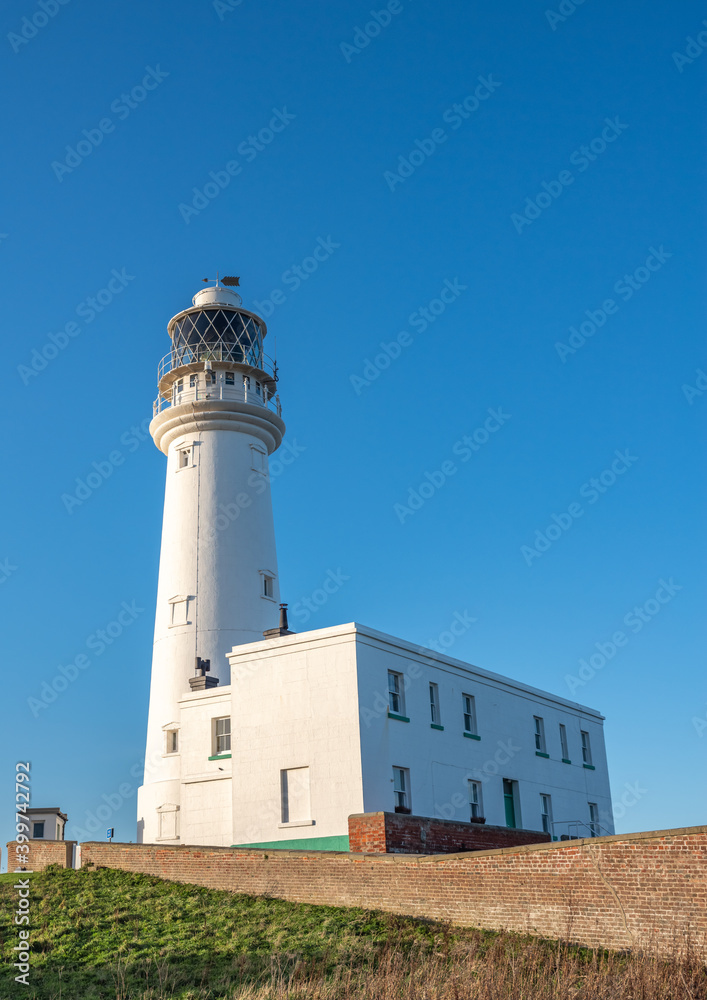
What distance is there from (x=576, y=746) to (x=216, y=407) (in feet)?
57.3

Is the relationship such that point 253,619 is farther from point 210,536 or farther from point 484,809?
point 484,809

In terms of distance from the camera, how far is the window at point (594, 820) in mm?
33531

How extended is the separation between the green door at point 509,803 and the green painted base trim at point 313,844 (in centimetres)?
733

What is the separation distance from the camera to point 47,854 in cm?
2520

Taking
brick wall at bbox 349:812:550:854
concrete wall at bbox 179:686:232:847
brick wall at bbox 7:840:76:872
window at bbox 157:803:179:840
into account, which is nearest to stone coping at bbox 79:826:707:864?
brick wall at bbox 349:812:550:854

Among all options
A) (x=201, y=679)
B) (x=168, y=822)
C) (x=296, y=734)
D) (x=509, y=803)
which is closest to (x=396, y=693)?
(x=296, y=734)

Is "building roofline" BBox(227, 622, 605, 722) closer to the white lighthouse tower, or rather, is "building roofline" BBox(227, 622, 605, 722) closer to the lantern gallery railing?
the white lighthouse tower

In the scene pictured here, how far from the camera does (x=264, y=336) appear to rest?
3775 cm

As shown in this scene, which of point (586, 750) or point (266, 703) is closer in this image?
point (266, 703)

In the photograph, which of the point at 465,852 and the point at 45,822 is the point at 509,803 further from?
the point at 45,822

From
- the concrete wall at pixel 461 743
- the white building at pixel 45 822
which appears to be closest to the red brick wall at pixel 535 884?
the concrete wall at pixel 461 743

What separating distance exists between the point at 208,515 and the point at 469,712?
36.1 feet

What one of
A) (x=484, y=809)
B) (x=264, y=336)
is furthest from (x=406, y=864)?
(x=264, y=336)

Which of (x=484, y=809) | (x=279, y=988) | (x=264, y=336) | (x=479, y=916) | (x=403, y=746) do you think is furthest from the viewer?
(x=264, y=336)
